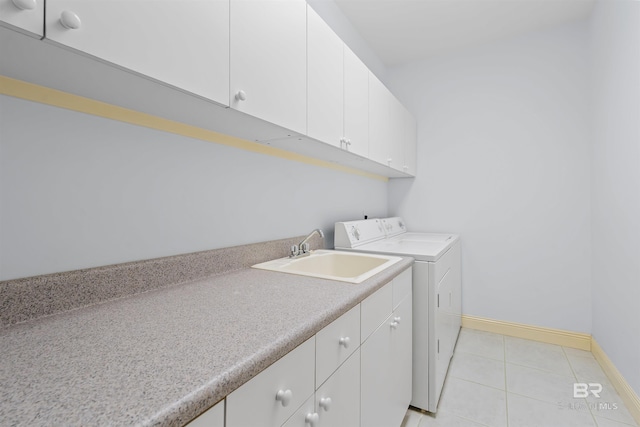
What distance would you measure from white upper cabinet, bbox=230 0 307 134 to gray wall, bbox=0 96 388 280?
353mm

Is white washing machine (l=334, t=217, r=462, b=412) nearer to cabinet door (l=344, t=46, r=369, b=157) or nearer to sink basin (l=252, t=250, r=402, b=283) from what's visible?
sink basin (l=252, t=250, r=402, b=283)

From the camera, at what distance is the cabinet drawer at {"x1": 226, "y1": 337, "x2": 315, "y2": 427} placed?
0.54 metres

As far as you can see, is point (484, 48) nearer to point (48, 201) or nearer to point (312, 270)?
point (312, 270)

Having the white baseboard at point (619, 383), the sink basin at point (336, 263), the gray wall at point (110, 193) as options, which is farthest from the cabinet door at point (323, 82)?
the white baseboard at point (619, 383)

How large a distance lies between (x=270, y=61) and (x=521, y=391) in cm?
232

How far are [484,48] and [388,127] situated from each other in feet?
4.73

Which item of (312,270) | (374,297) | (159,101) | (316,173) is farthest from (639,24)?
(159,101)

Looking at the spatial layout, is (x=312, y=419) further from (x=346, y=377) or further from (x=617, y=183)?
(x=617, y=183)

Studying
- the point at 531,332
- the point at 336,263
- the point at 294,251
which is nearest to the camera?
the point at 294,251

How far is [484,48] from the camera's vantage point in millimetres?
2678

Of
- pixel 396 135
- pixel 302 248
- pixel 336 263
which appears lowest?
pixel 336 263

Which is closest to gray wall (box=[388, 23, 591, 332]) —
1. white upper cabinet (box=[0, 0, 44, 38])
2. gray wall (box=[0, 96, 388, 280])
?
gray wall (box=[0, 96, 388, 280])

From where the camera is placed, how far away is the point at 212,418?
1.58 ft

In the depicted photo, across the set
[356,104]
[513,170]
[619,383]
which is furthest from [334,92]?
[619,383]
